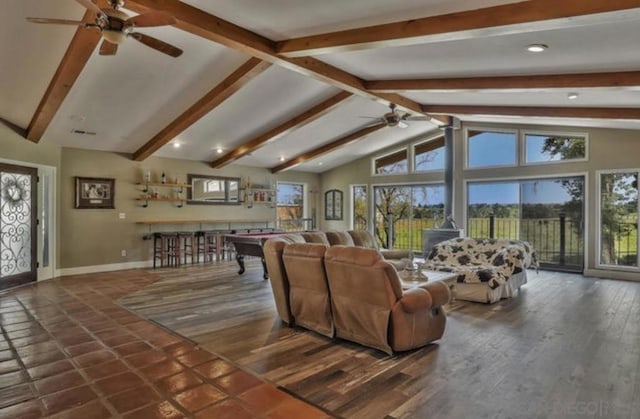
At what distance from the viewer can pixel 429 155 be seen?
1037 cm

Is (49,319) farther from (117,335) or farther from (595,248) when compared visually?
(595,248)

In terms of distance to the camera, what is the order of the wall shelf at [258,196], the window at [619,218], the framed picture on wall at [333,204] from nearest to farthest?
the window at [619,218] → the wall shelf at [258,196] → the framed picture on wall at [333,204]

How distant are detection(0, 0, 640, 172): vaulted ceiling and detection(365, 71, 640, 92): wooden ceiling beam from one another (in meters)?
0.01

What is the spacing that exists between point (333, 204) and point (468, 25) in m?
9.34

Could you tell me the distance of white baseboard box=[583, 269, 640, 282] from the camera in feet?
23.3

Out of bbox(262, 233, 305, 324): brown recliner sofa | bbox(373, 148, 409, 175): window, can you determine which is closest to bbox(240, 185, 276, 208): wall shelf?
bbox(373, 148, 409, 175): window

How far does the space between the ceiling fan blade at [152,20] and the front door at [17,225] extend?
16.0 ft

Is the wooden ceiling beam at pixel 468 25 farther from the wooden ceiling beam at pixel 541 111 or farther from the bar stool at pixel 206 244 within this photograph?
the bar stool at pixel 206 244

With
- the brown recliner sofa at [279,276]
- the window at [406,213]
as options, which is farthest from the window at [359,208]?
the brown recliner sofa at [279,276]

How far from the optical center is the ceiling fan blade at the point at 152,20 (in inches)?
116

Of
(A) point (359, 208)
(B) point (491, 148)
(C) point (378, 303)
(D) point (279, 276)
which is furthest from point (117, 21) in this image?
(A) point (359, 208)

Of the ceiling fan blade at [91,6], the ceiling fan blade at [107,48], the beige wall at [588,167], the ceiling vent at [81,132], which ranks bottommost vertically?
the beige wall at [588,167]

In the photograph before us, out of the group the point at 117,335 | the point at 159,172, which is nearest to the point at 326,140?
the point at 159,172

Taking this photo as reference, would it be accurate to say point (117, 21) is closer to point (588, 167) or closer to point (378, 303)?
point (378, 303)
